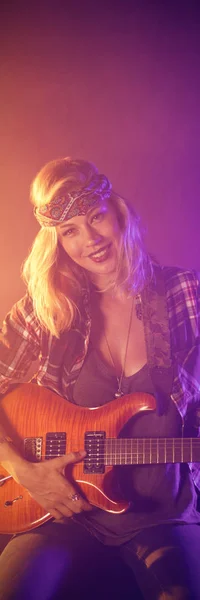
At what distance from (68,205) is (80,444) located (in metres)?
0.80

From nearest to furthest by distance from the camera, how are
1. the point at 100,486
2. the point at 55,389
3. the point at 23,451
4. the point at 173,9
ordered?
the point at 100,486
the point at 23,451
the point at 55,389
the point at 173,9

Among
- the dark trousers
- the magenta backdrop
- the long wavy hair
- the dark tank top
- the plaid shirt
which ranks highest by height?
the magenta backdrop

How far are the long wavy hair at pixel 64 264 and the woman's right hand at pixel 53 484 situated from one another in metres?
0.46

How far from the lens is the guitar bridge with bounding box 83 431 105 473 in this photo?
1.39 m

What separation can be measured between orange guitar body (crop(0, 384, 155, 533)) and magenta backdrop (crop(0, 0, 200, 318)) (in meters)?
0.67

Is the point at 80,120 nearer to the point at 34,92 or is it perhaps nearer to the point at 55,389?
the point at 34,92

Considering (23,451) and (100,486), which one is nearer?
(100,486)

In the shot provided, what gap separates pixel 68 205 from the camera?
1.49 metres

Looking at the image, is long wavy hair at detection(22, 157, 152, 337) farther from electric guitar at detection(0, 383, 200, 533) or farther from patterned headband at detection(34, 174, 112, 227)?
electric guitar at detection(0, 383, 200, 533)

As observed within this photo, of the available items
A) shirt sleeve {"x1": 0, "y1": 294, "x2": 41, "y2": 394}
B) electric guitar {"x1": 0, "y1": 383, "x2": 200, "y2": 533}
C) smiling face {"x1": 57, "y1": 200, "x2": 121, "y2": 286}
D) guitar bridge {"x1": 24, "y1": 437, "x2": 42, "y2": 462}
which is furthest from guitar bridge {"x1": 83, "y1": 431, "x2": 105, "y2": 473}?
smiling face {"x1": 57, "y1": 200, "x2": 121, "y2": 286}

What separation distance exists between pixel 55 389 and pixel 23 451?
0.24 metres

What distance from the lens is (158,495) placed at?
4.52 feet

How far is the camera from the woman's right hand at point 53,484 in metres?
1.38

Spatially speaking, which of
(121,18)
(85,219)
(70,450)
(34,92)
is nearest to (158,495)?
(70,450)
